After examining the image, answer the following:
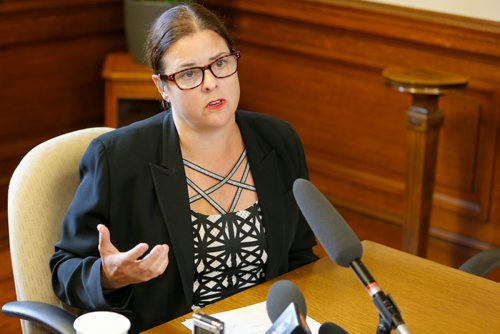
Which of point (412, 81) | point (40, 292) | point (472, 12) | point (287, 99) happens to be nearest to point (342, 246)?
point (40, 292)

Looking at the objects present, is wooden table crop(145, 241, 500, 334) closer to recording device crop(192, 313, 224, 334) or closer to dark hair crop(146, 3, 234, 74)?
recording device crop(192, 313, 224, 334)

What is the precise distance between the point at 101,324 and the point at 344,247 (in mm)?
509

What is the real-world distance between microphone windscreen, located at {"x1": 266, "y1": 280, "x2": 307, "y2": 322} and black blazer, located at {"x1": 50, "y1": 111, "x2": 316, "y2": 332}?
60cm

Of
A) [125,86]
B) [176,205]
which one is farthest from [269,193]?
[125,86]

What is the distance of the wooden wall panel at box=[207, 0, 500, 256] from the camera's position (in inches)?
150

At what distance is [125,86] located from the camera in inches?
174

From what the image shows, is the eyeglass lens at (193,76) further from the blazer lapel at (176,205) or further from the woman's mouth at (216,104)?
the blazer lapel at (176,205)

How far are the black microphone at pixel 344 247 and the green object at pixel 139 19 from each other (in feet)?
10.4

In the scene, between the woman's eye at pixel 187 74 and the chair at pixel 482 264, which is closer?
the woman's eye at pixel 187 74

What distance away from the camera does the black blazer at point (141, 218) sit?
203 centimetres

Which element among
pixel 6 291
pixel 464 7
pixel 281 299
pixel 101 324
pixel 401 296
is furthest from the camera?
pixel 464 7

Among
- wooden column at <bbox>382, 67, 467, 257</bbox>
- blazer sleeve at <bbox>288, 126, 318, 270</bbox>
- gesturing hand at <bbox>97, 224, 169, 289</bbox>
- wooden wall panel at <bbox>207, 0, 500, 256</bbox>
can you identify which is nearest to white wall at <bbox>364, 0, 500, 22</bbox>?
wooden wall panel at <bbox>207, 0, 500, 256</bbox>

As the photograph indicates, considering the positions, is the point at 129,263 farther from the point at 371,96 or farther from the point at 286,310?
the point at 371,96

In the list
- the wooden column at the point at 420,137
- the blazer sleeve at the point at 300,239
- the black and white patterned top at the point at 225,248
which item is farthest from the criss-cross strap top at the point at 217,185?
the wooden column at the point at 420,137
